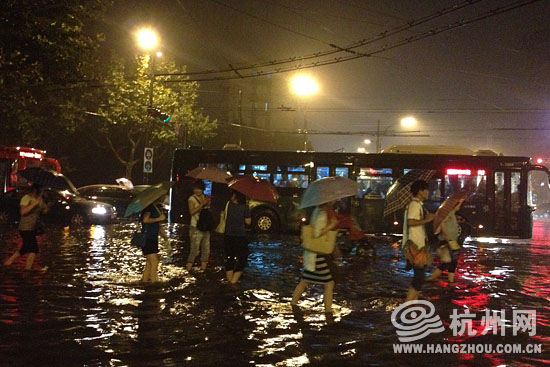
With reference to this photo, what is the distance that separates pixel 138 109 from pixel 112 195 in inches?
352

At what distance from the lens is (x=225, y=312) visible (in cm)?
859

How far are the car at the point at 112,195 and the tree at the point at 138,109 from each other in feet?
16.2

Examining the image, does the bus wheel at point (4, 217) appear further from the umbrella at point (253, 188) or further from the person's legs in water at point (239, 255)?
the person's legs in water at point (239, 255)

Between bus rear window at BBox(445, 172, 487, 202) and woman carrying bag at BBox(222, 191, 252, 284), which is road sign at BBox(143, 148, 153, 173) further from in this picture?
woman carrying bag at BBox(222, 191, 252, 284)

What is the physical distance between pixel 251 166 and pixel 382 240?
5.81 metres

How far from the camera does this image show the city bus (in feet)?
69.5

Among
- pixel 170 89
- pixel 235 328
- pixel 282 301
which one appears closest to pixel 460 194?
pixel 282 301

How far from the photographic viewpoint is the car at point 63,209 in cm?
2351

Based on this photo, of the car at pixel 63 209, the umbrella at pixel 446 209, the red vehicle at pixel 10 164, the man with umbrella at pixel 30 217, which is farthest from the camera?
the red vehicle at pixel 10 164

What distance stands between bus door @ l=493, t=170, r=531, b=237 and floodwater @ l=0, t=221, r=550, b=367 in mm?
5920

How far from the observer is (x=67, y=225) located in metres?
23.7

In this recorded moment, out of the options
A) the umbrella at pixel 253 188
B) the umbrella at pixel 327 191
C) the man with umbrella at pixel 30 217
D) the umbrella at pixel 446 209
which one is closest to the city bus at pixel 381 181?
the umbrella at pixel 253 188

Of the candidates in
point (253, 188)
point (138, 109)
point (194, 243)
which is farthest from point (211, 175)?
point (138, 109)

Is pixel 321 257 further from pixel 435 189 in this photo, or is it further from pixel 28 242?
pixel 435 189
